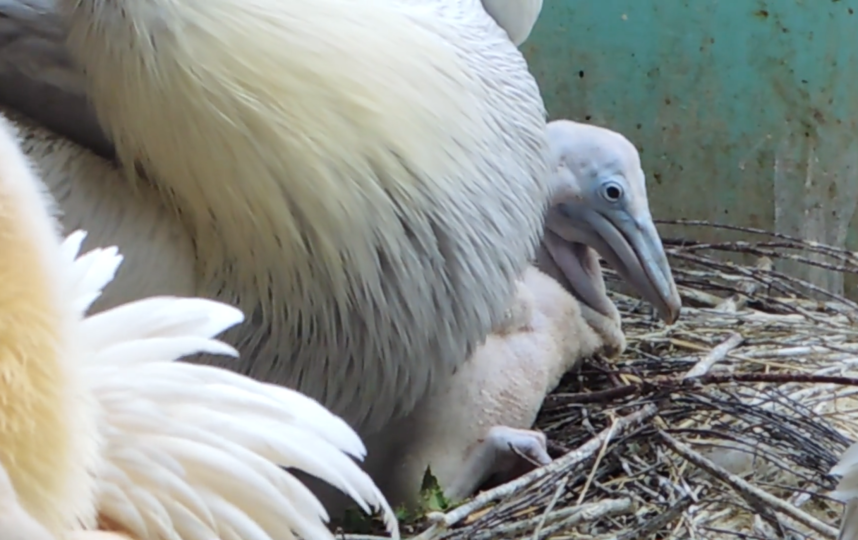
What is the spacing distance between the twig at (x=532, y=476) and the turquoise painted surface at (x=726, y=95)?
734mm

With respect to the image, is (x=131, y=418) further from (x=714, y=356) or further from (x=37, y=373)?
(x=714, y=356)

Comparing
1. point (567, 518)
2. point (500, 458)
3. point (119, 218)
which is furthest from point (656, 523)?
point (119, 218)

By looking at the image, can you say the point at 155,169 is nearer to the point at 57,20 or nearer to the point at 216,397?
the point at 57,20

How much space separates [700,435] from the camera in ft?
4.98

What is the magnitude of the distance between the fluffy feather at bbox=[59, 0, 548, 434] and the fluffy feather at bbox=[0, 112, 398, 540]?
0.79 feet

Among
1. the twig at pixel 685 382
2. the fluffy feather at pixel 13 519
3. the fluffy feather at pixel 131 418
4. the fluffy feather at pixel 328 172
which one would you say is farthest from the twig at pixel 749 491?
the fluffy feather at pixel 13 519

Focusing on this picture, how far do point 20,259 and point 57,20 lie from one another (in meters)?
0.65

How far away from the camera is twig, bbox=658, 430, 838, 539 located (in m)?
1.30

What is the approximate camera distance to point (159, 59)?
1.14 m

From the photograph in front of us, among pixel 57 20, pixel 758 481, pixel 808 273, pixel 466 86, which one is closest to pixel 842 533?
pixel 758 481

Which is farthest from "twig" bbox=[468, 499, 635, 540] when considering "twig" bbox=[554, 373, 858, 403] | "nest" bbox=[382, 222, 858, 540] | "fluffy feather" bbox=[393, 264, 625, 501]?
"twig" bbox=[554, 373, 858, 403]

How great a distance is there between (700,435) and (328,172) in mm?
615

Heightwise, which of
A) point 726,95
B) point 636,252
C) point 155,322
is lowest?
point 636,252

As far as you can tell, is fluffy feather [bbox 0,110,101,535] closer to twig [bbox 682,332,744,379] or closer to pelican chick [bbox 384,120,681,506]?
pelican chick [bbox 384,120,681,506]
